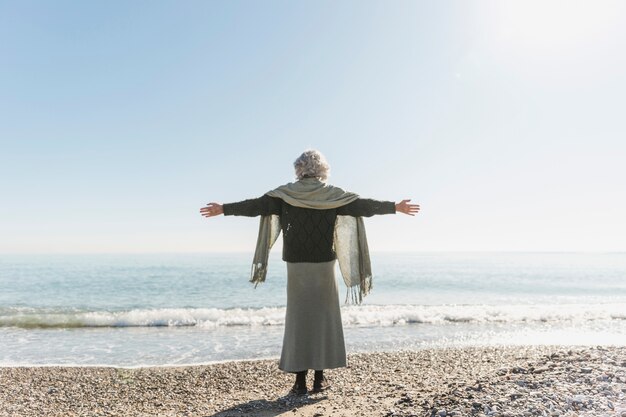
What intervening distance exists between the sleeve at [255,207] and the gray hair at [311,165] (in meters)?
0.42

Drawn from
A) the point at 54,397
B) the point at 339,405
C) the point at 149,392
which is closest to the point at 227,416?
the point at 339,405

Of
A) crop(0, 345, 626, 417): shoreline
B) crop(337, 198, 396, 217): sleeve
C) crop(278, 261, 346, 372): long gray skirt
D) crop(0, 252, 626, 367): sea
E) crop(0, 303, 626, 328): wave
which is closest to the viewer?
crop(0, 345, 626, 417): shoreline

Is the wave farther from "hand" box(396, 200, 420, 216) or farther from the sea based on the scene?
"hand" box(396, 200, 420, 216)

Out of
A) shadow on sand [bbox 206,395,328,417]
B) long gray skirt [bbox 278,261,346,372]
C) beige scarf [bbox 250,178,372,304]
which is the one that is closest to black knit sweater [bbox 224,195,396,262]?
long gray skirt [bbox 278,261,346,372]

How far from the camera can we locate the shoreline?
3.79 m

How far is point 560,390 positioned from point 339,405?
2068 millimetres

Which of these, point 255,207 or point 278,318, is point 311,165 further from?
point 278,318

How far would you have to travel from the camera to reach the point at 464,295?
2586cm

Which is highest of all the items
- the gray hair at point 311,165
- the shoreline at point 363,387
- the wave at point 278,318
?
the gray hair at point 311,165

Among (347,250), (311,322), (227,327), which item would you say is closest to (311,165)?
(347,250)

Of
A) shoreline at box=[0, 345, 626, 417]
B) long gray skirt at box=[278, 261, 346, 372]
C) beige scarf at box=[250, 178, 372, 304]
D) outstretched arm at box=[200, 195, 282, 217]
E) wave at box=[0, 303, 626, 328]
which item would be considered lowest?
wave at box=[0, 303, 626, 328]

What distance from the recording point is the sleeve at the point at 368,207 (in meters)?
5.07

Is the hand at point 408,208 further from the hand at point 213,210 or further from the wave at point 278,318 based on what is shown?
the wave at point 278,318

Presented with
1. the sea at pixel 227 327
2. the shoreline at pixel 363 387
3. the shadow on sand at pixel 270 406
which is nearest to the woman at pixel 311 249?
the shadow on sand at pixel 270 406
